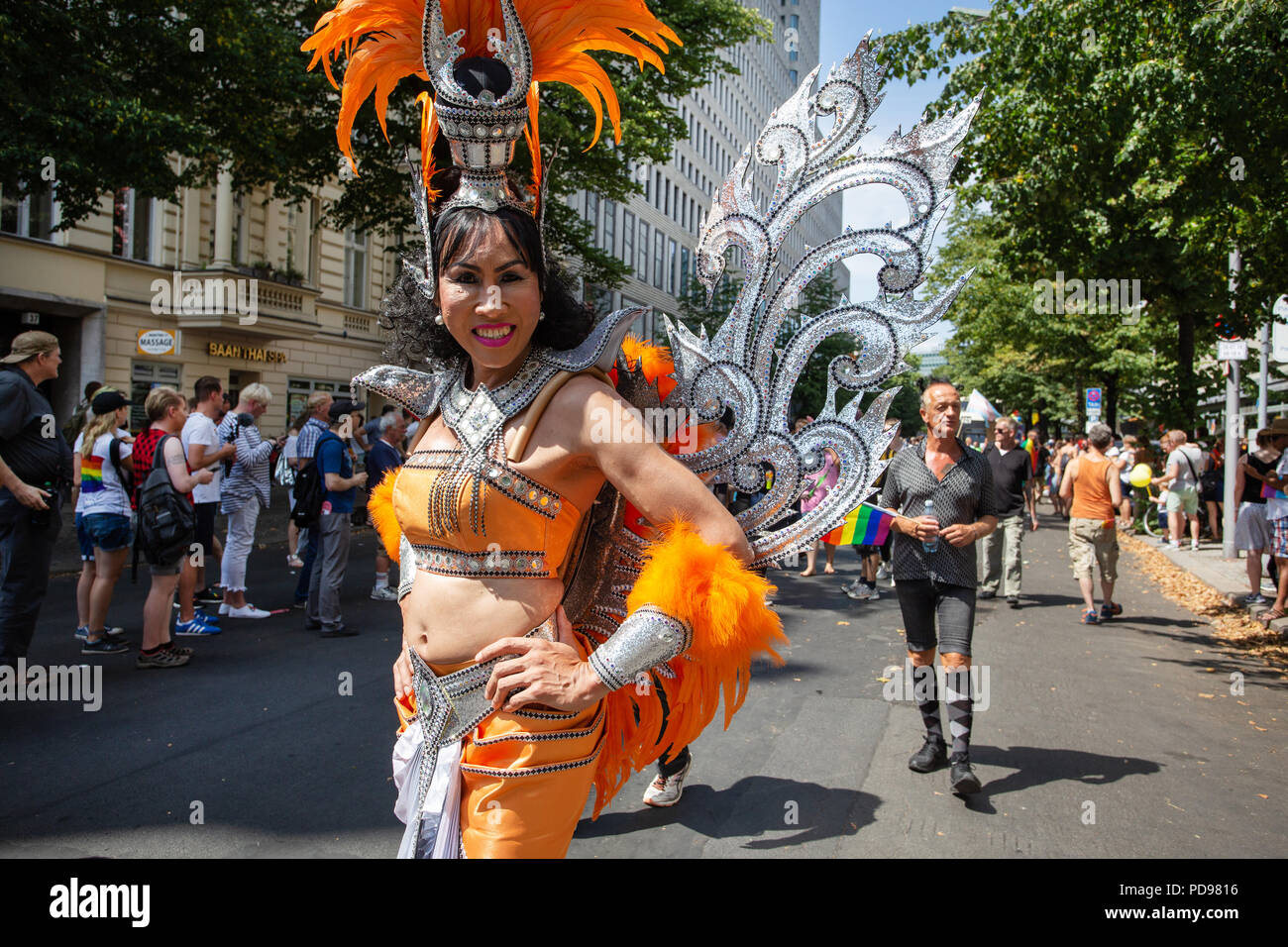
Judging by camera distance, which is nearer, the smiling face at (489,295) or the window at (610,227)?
the smiling face at (489,295)

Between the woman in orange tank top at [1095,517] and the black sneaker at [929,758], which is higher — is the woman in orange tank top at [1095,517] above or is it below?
above

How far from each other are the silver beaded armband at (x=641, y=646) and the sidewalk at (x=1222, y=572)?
29.3 feet

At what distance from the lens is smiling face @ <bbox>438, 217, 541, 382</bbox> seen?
196cm

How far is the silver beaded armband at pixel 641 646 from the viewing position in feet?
5.91

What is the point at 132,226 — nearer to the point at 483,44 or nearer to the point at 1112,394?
the point at 483,44

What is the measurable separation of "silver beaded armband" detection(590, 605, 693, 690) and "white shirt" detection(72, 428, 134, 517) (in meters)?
5.74

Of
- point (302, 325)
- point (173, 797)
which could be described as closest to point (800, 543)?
point (173, 797)

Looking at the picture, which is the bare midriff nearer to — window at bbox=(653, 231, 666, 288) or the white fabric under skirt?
the white fabric under skirt

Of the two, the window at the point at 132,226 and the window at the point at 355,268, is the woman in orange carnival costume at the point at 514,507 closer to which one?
the window at the point at 132,226

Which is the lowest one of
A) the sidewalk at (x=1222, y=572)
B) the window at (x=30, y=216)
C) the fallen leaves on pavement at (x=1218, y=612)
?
the fallen leaves on pavement at (x=1218, y=612)

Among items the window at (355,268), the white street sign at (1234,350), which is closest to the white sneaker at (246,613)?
the white street sign at (1234,350)

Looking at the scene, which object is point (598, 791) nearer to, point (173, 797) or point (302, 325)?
point (173, 797)

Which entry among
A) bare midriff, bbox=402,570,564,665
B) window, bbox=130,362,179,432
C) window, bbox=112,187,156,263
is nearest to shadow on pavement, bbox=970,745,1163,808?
bare midriff, bbox=402,570,564,665

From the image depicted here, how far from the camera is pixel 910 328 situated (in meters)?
2.29
